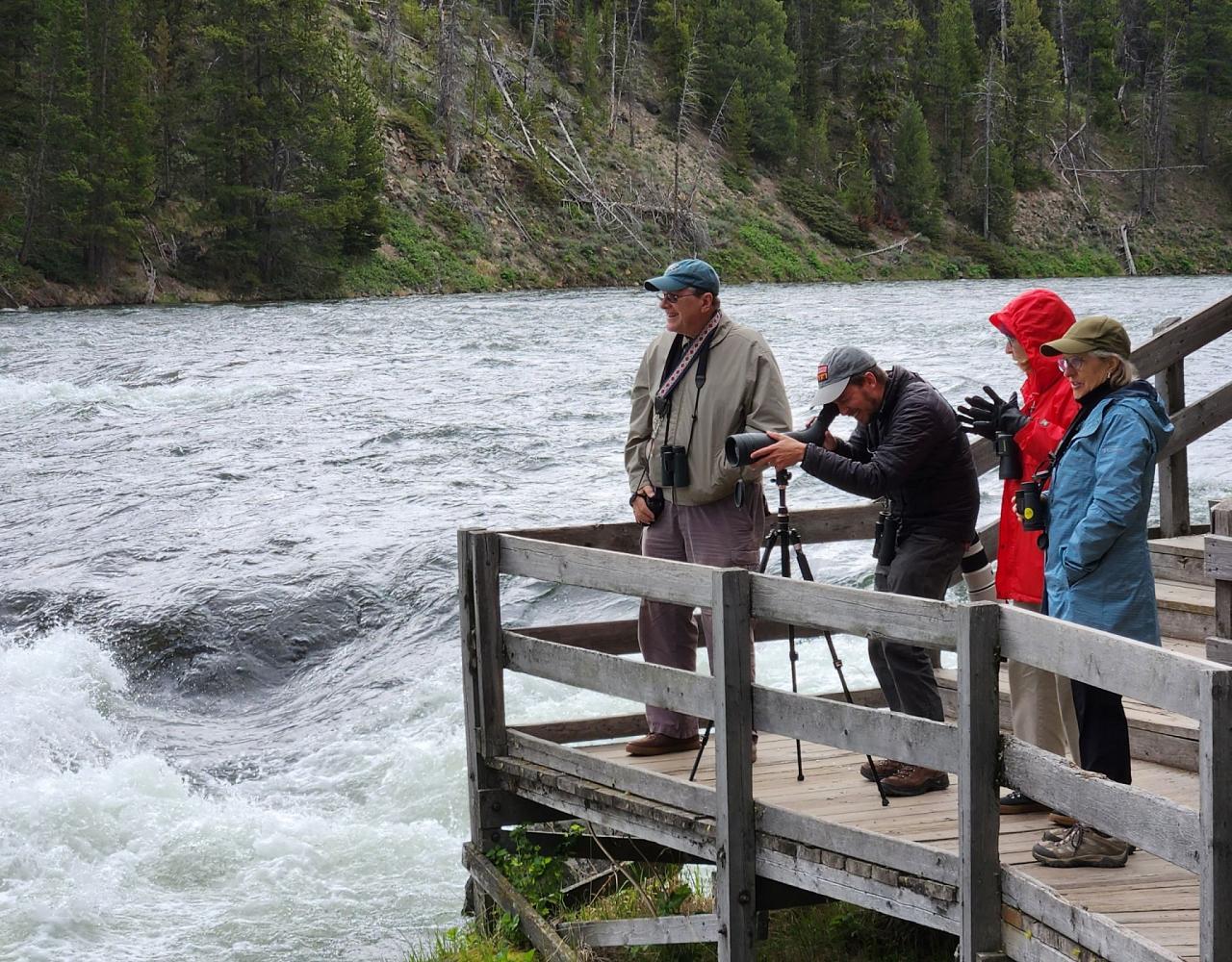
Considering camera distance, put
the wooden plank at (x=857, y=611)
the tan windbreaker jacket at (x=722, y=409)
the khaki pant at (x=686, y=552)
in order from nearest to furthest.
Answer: the wooden plank at (x=857, y=611) → the tan windbreaker jacket at (x=722, y=409) → the khaki pant at (x=686, y=552)

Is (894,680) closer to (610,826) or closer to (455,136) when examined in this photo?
(610,826)

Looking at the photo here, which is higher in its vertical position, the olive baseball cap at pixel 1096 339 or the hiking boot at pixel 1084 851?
the olive baseball cap at pixel 1096 339

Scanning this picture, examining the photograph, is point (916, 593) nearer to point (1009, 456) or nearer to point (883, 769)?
point (1009, 456)

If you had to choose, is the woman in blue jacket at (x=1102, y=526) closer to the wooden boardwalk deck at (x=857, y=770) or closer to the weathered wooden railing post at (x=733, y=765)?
the wooden boardwalk deck at (x=857, y=770)

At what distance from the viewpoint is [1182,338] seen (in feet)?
24.8

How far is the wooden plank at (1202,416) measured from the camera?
25.1 feet

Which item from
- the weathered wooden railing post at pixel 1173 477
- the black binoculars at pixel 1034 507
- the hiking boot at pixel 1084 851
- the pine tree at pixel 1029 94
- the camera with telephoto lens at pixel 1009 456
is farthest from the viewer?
the pine tree at pixel 1029 94

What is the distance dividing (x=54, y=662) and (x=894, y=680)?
7.69m

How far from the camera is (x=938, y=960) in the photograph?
5.60 m

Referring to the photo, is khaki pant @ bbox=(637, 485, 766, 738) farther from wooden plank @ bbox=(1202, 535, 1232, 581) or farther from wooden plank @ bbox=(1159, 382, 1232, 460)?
wooden plank @ bbox=(1159, 382, 1232, 460)

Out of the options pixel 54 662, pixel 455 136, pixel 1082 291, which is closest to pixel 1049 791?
pixel 54 662

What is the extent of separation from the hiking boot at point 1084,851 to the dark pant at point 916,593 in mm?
830

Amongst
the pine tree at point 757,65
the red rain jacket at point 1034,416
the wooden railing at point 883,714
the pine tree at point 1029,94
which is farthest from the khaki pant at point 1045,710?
the pine tree at point 1029,94

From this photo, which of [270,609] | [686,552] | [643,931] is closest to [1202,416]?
[686,552]
